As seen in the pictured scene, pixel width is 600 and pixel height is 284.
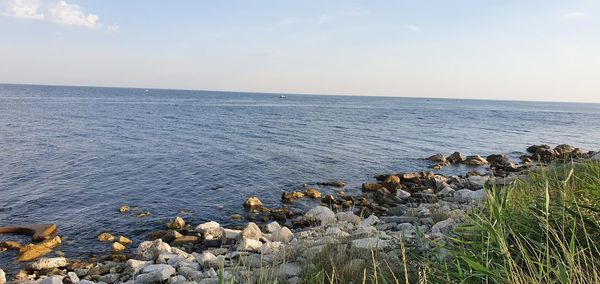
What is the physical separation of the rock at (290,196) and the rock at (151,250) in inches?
220

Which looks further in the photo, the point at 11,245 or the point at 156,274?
the point at 11,245

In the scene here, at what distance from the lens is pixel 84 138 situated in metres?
27.6

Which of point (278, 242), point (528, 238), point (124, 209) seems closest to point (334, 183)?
point (124, 209)

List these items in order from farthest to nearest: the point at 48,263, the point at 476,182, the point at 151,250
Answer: the point at 476,182 < the point at 151,250 < the point at 48,263

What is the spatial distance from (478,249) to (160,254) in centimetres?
666

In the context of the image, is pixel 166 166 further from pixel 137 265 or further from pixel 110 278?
pixel 110 278

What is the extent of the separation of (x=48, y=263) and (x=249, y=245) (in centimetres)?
410

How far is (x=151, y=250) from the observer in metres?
8.92

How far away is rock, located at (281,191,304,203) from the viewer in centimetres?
1402

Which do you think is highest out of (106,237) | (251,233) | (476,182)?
(251,233)

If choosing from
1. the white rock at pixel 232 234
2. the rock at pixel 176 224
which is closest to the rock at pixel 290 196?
the rock at pixel 176 224

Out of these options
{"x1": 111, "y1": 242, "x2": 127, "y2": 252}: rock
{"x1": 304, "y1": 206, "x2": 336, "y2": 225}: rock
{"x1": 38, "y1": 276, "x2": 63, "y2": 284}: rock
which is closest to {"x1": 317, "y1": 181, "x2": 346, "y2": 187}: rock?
{"x1": 304, "y1": 206, "x2": 336, "y2": 225}: rock

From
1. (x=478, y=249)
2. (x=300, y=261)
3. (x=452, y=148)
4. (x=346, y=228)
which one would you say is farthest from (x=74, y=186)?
(x=452, y=148)

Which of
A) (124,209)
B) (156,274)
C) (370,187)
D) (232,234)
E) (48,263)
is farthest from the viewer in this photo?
(370,187)
